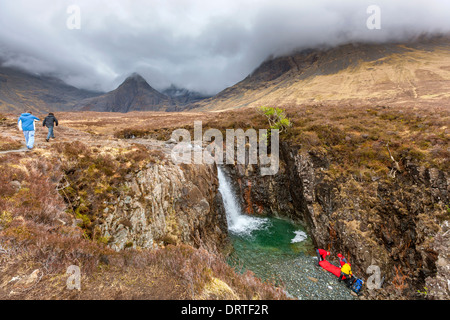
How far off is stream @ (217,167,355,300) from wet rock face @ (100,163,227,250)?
3226 millimetres

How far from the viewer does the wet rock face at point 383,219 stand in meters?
13.7

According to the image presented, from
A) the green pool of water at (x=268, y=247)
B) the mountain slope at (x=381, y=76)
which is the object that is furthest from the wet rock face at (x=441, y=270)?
the mountain slope at (x=381, y=76)

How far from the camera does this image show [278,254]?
18.9 metres

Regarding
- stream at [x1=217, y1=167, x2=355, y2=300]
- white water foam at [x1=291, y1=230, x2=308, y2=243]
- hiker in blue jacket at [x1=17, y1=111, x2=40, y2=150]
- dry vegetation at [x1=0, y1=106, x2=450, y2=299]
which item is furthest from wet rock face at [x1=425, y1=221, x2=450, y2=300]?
hiker in blue jacket at [x1=17, y1=111, x2=40, y2=150]

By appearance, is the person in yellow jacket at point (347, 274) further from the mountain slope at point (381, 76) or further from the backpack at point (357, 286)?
the mountain slope at point (381, 76)

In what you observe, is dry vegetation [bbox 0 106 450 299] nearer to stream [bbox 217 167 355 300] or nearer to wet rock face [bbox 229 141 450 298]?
wet rock face [bbox 229 141 450 298]

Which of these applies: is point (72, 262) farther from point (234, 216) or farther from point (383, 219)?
point (383, 219)

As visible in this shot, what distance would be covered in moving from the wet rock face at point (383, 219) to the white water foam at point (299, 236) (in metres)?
0.94

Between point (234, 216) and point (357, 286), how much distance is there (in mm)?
14531

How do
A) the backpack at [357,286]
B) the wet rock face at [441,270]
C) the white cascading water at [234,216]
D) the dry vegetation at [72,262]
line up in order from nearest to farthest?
the dry vegetation at [72,262]
the wet rock face at [441,270]
the backpack at [357,286]
the white cascading water at [234,216]

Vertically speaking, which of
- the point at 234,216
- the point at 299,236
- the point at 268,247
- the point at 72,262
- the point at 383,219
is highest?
the point at 72,262

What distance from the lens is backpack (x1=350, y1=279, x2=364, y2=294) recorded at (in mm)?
14352

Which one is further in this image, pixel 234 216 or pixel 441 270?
pixel 234 216

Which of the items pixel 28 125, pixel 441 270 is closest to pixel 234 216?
pixel 441 270
